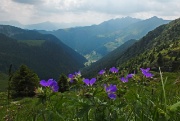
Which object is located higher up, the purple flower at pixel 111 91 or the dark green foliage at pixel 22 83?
the purple flower at pixel 111 91

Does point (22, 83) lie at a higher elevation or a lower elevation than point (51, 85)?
lower

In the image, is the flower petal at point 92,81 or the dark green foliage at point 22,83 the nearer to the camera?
the flower petal at point 92,81

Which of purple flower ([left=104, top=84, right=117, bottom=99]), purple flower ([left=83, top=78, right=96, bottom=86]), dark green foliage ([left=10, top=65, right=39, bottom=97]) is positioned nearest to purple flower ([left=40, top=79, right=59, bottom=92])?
purple flower ([left=83, top=78, right=96, bottom=86])

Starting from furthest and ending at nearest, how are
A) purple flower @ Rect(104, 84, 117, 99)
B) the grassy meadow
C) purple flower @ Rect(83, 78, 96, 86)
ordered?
purple flower @ Rect(83, 78, 96, 86) < purple flower @ Rect(104, 84, 117, 99) < the grassy meadow

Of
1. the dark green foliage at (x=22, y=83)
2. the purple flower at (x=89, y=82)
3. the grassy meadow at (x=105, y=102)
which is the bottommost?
the dark green foliage at (x=22, y=83)

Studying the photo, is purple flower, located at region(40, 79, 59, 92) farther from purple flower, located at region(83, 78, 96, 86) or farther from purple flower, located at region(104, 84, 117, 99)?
purple flower, located at region(104, 84, 117, 99)

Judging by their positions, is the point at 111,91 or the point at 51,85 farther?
the point at 111,91

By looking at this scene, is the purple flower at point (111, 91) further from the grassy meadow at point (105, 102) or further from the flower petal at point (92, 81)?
the flower petal at point (92, 81)

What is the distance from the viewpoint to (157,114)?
3393 millimetres

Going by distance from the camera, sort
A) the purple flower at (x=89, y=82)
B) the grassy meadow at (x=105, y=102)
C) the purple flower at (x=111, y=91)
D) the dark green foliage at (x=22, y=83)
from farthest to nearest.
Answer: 1. the dark green foliage at (x=22, y=83)
2. the purple flower at (x=89, y=82)
3. the purple flower at (x=111, y=91)
4. the grassy meadow at (x=105, y=102)

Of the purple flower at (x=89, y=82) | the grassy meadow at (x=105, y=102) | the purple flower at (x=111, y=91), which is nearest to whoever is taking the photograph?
the grassy meadow at (x=105, y=102)

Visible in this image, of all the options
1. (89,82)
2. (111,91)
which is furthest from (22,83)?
(111,91)

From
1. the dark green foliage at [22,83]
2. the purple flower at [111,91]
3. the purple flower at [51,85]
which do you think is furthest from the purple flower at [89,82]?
the dark green foliage at [22,83]

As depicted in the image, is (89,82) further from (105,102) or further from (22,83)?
(22,83)
